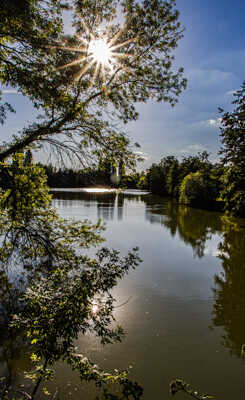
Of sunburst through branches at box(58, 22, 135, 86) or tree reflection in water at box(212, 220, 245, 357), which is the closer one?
sunburst through branches at box(58, 22, 135, 86)

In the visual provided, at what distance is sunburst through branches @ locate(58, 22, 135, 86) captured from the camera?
15.2ft

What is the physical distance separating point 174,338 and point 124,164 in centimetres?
452

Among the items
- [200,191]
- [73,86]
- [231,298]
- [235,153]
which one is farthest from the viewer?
[200,191]

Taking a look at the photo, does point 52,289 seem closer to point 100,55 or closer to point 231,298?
point 100,55

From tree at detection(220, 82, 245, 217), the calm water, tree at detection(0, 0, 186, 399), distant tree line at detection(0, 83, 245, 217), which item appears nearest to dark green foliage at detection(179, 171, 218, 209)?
distant tree line at detection(0, 83, 245, 217)

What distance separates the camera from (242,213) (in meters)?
29.3

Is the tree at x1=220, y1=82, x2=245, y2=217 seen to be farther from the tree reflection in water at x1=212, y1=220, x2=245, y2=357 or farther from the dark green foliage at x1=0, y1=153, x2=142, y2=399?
the dark green foliage at x1=0, y1=153, x2=142, y2=399

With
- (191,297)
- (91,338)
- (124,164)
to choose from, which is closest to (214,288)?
(191,297)

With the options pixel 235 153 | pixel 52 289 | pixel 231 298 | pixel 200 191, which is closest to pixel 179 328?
pixel 231 298

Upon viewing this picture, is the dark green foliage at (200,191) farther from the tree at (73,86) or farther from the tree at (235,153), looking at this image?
the tree at (73,86)

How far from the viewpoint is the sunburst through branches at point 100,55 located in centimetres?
464

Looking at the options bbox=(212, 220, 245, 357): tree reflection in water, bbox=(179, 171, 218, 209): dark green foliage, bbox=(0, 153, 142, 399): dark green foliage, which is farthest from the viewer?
bbox=(179, 171, 218, 209): dark green foliage

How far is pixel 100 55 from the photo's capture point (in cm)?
494

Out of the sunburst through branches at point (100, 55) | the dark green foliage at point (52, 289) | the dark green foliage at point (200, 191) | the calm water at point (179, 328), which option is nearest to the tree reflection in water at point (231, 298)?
the calm water at point (179, 328)
